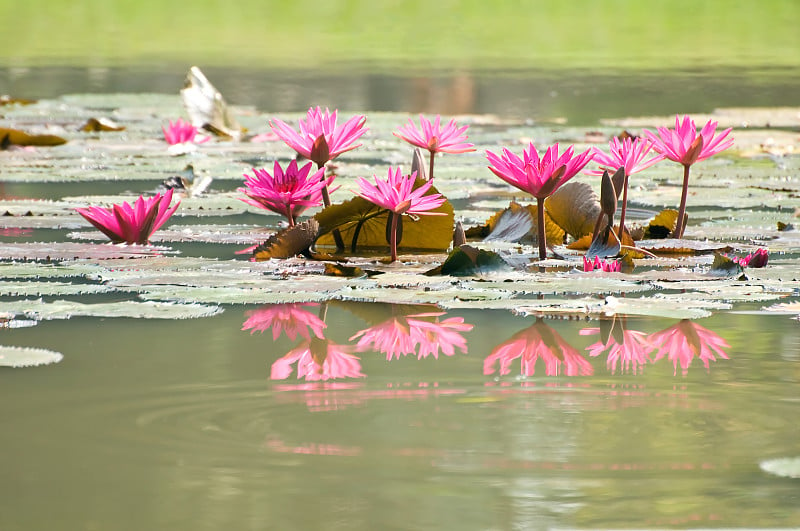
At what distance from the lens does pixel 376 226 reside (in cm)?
323

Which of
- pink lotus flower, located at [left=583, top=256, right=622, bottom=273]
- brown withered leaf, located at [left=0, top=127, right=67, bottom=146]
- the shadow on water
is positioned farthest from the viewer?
the shadow on water

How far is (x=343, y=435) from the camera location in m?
1.76

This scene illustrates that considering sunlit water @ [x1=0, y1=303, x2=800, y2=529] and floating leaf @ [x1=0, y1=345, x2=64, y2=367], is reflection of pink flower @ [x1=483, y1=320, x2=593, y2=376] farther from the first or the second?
floating leaf @ [x1=0, y1=345, x2=64, y2=367]

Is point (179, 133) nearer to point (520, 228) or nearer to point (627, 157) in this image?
point (520, 228)

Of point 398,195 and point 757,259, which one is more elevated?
point 398,195

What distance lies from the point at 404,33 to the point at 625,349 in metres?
23.4

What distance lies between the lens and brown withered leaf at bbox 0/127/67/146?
6160 millimetres

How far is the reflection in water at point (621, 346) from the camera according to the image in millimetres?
2172

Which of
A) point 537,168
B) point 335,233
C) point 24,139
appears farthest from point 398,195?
point 24,139

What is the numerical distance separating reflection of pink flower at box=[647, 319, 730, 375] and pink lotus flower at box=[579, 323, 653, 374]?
20 millimetres

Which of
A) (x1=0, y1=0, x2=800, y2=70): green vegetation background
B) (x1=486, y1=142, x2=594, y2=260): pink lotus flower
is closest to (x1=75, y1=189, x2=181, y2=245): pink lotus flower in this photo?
(x1=486, y1=142, x2=594, y2=260): pink lotus flower

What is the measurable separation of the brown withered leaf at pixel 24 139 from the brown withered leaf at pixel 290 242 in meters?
3.40

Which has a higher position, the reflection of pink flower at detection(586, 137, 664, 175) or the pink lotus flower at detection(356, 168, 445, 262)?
the reflection of pink flower at detection(586, 137, 664, 175)

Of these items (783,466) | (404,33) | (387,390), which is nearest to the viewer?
(783,466)
